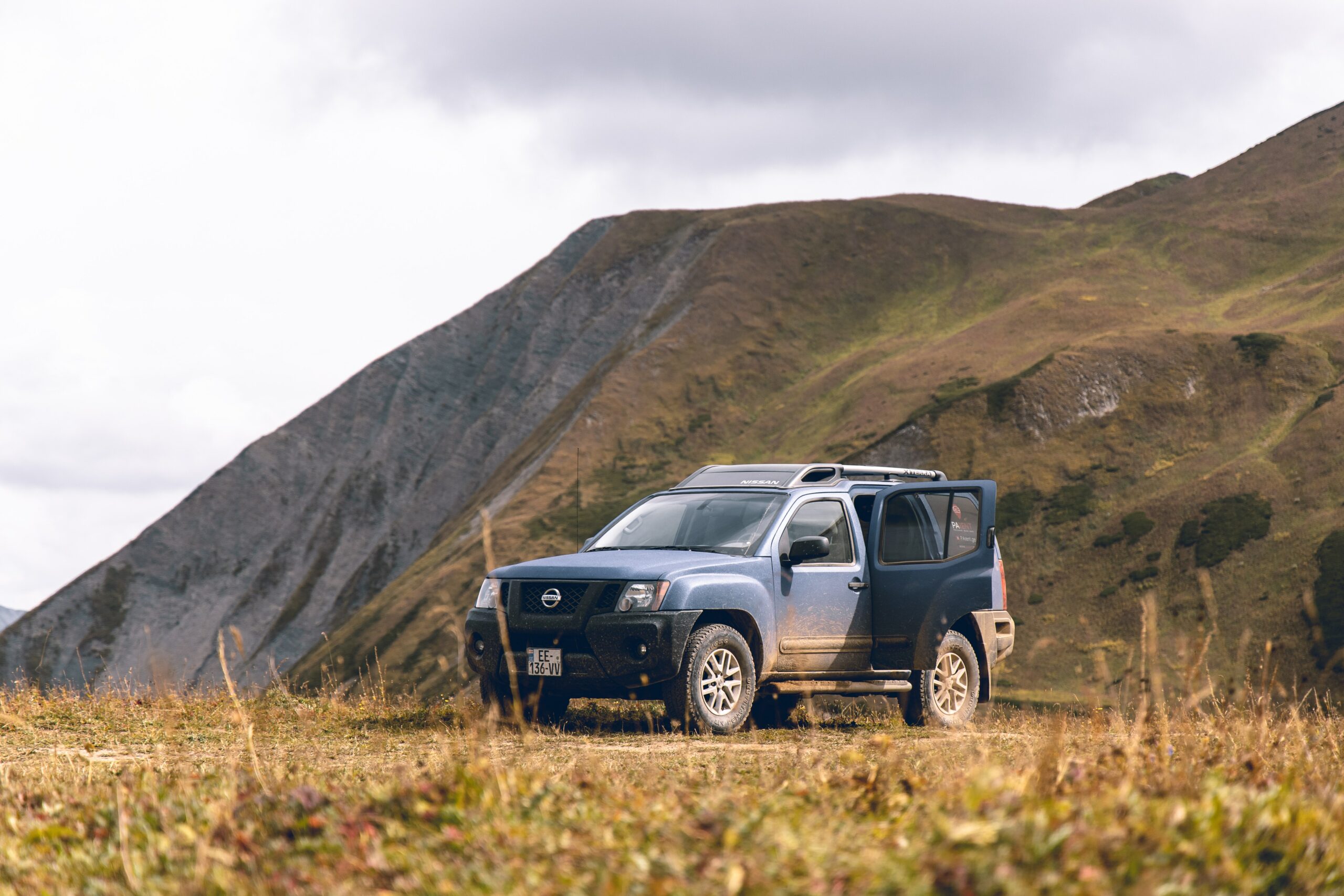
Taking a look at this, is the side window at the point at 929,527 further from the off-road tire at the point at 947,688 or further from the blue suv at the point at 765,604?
the off-road tire at the point at 947,688

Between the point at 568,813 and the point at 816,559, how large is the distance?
248 inches

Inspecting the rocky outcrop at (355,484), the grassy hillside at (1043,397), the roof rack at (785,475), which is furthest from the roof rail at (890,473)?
the rocky outcrop at (355,484)

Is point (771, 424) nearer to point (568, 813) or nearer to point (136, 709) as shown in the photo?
point (136, 709)

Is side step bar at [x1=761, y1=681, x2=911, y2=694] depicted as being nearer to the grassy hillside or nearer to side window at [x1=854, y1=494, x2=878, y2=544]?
side window at [x1=854, y1=494, x2=878, y2=544]

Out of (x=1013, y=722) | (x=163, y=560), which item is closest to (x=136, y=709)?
(x=1013, y=722)

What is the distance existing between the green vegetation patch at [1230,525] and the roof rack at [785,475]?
28.3m

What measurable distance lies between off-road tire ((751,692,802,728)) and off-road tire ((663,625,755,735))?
109cm

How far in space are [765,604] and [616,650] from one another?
1.33 m

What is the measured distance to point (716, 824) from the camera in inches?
138

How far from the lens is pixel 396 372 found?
87.6 metres

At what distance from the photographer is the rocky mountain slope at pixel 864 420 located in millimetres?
38250

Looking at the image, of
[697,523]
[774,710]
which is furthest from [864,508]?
A: [774,710]

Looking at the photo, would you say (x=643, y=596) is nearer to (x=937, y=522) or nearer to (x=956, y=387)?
(x=937, y=522)

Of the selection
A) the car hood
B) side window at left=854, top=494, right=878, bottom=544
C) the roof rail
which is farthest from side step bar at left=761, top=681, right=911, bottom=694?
the roof rail
